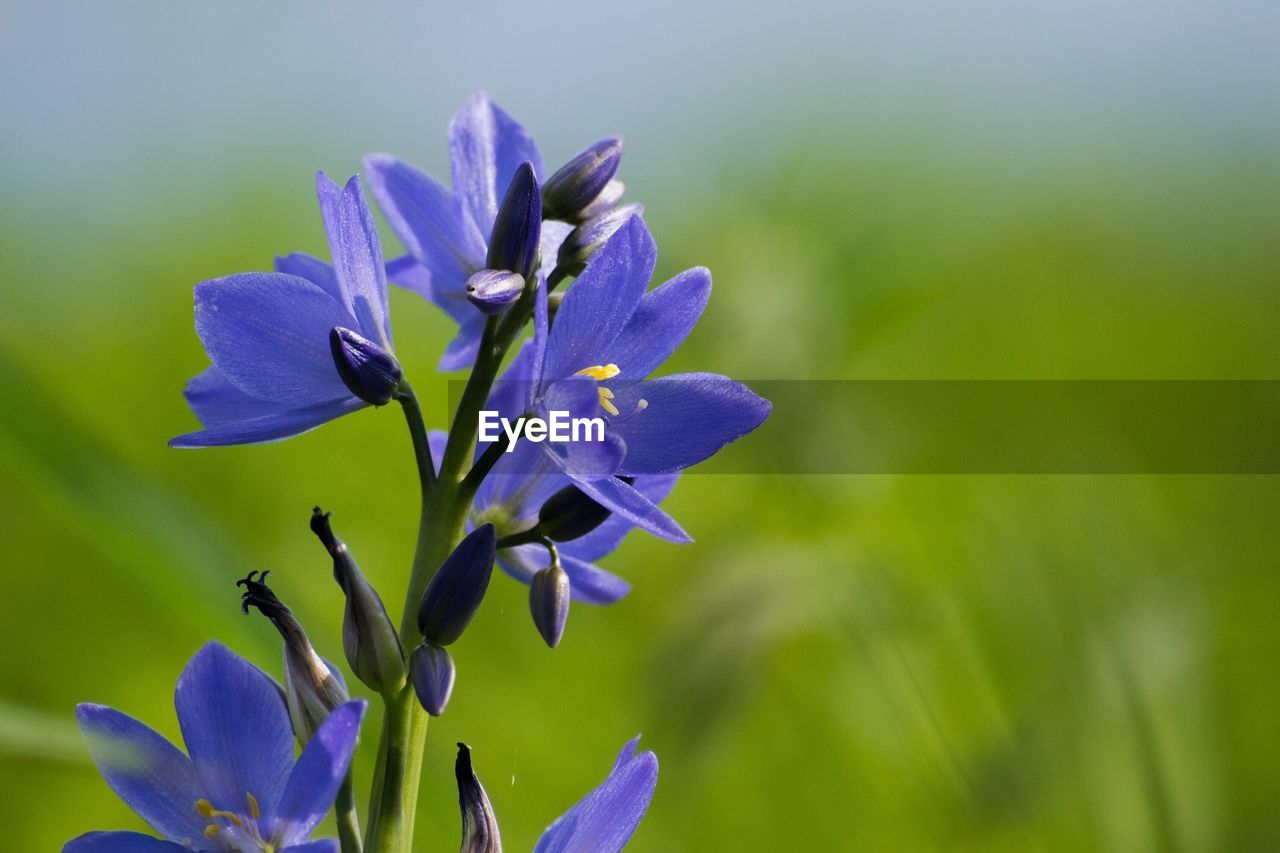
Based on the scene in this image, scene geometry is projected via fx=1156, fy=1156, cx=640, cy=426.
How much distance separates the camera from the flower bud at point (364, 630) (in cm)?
47

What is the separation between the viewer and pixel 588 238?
24.0 inches

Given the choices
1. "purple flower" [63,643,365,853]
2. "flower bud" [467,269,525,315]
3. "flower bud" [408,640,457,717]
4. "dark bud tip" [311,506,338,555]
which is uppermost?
"flower bud" [467,269,525,315]

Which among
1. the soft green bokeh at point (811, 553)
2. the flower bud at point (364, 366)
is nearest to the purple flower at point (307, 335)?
the flower bud at point (364, 366)

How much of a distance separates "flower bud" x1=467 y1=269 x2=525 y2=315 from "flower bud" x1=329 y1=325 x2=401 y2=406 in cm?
5

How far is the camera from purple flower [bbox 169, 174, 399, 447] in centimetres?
51

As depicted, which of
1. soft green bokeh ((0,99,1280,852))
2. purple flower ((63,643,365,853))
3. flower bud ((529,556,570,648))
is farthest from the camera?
soft green bokeh ((0,99,1280,852))

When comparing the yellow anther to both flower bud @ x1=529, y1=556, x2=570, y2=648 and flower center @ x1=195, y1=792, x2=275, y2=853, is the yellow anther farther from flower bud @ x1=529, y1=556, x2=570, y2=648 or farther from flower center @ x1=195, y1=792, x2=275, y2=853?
flower center @ x1=195, y1=792, x2=275, y2=853

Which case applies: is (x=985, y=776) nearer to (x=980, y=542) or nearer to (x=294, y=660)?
(x=980, y=542)

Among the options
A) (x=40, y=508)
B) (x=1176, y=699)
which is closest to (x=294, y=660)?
(x=1176, y=699)

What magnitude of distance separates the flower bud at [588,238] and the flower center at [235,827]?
30 centimetres

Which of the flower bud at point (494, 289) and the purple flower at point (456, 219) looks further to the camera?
the purple flower at point (456, 219)

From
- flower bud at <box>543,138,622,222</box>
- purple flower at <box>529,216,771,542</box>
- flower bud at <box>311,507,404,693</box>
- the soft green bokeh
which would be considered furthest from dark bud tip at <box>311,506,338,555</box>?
the soft green bokeh

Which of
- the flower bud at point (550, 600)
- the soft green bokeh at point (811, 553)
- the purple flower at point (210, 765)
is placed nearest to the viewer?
the purple flower at point (210, 765)

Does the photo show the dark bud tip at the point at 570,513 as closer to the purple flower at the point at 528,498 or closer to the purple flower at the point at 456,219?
the purple flower at the point at 528,498
